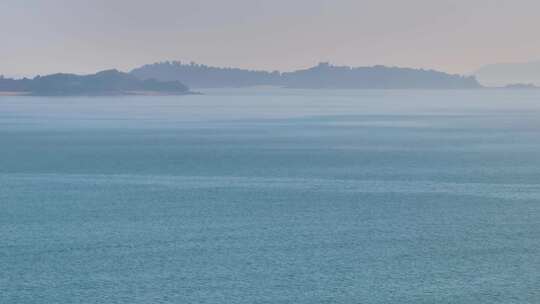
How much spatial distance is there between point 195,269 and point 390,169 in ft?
67.4

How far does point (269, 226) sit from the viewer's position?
82.9ft

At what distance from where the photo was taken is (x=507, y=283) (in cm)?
1919

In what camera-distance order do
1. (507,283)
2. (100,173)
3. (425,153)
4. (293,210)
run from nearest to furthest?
(507,283) → (293,210) → (100,173) → (425,153)

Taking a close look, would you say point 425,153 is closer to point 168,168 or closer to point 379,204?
point 168,168

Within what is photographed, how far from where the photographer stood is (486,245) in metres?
22.8

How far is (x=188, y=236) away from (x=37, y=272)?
466 cm

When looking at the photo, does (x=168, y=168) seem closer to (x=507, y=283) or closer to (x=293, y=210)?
(x=293, y=210)

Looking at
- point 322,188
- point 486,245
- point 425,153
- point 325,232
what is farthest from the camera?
point 425,153

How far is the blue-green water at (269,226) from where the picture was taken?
62.0ft

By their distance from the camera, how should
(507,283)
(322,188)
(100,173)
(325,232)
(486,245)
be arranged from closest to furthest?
(507,283) < (486,245) < (325,232) < (322,188) < (100,173)

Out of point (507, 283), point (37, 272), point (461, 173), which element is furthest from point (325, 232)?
point (461, 173)

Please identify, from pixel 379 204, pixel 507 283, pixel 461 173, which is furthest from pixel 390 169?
pixel 507 283

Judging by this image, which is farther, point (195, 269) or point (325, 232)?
point (325, 232)

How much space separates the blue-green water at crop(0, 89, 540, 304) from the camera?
Answer: 18.9m
